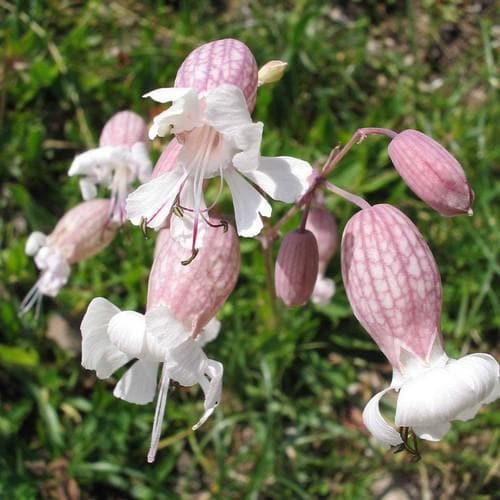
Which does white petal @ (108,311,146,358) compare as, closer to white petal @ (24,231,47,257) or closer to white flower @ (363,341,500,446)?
white flower @ (363,341,500,446)

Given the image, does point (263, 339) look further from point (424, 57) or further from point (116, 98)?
point (424, 57)

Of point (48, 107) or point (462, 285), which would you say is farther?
point (48, 107)

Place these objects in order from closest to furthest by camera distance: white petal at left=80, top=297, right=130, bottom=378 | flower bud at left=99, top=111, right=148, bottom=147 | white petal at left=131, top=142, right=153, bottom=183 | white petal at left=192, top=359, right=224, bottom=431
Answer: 1. white petal at left=192, top=359, right=224, bottom=431
2. white petal at left=80, top=297, right=130, bottom=378
3. white petal at left=131, top=142, right=153, bottom=183
4. flower bud at left=99, top=111, right=148, bottom=147

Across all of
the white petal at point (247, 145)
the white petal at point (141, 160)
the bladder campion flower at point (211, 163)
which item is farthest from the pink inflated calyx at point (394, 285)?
the white petal at point (141, 160)

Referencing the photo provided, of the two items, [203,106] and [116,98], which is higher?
[203,106]

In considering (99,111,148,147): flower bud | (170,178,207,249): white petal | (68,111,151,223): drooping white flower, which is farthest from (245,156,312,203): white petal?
(99,111,148,147): flower bud

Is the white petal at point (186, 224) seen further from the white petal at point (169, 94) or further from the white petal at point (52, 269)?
the white petal at point (52, 269)

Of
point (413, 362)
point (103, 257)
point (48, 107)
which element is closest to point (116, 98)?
point (48, 107)
